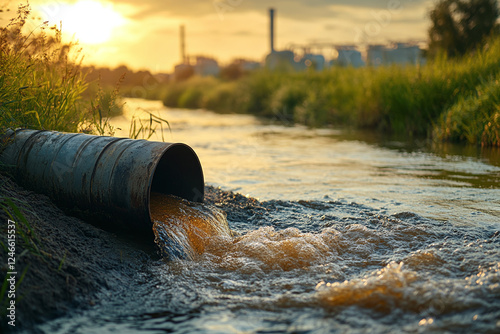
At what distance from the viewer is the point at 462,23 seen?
67.6 ft

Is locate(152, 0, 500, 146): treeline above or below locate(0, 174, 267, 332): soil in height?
above

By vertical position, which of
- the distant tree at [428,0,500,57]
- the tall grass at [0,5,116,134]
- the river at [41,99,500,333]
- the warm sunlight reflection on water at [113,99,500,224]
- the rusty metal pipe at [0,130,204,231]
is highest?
the distant tree at [428,0,500,57]

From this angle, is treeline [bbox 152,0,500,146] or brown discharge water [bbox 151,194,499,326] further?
treeline [bbox 152,0,500,146]

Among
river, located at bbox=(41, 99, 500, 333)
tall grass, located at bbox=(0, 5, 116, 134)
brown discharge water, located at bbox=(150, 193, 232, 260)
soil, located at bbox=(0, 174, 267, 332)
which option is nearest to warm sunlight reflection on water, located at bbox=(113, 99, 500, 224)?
river, located at bbox=(41, 99, 500, 333)

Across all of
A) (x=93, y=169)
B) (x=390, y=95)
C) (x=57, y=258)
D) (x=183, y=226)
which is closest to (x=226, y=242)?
(x=183, y=226)

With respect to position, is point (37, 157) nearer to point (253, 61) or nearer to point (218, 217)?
point (218, 217)

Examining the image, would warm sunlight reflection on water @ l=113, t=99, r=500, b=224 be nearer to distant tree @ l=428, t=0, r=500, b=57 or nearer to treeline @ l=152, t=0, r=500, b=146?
treeline @ l=152, t=0, r=500, b=146

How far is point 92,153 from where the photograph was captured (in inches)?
177

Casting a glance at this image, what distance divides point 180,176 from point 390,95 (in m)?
9.60

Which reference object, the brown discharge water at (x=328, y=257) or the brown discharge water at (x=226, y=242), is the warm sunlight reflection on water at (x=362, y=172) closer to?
the brown discharge water at (x=328, y=257)

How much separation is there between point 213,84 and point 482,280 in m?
34.2

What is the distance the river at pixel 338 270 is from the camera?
116 inches

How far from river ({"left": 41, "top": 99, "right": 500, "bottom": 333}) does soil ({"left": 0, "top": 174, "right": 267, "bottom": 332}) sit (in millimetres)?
138

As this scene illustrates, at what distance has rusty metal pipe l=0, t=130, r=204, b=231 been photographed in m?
4.20
